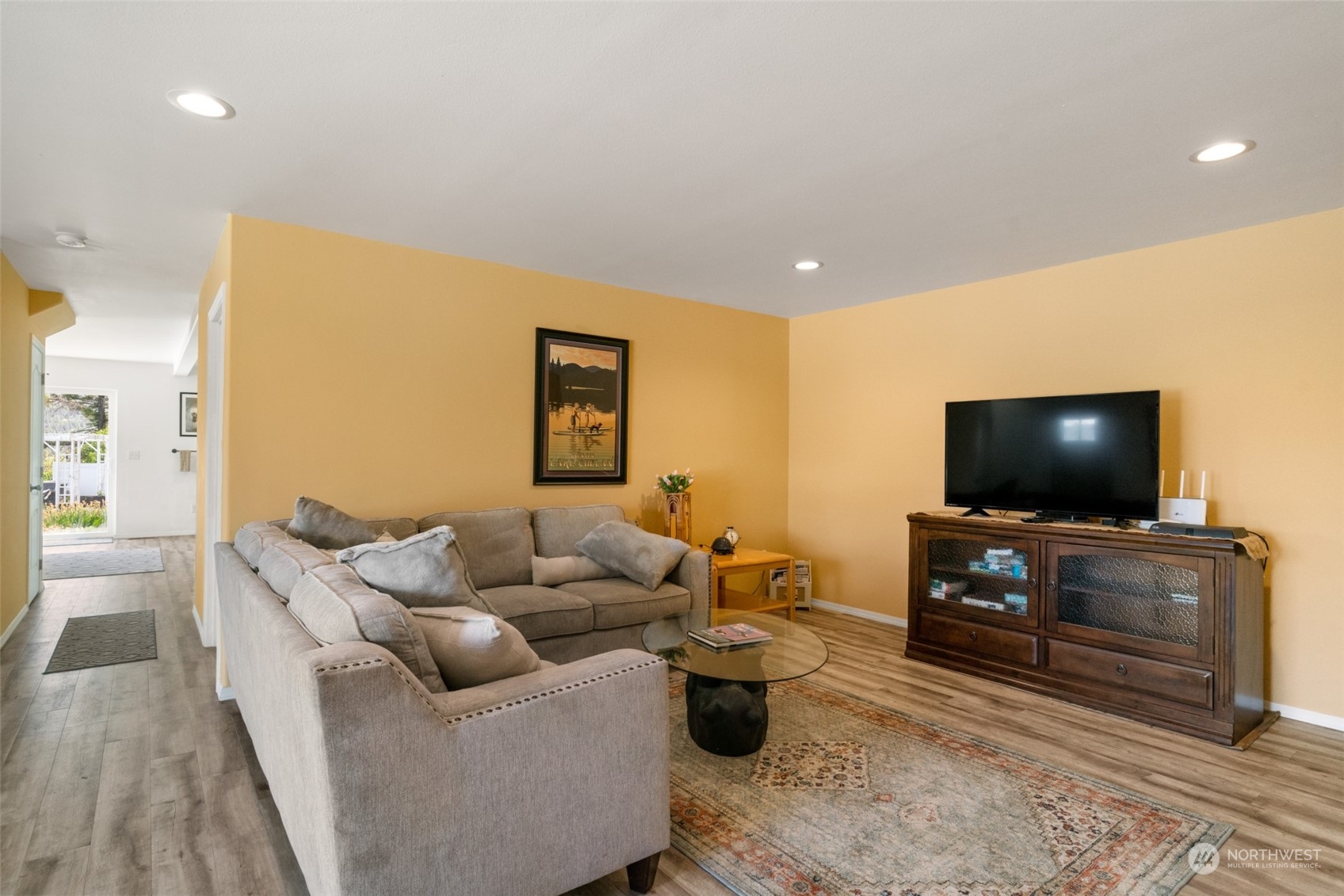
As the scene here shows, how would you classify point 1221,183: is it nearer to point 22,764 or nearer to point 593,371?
point 593,371

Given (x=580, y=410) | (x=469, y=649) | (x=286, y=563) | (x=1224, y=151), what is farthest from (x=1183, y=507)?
(x=286, y=563)

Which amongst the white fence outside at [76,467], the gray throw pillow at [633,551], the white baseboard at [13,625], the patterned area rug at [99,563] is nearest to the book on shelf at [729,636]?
the gray throw pillow at [633,551]

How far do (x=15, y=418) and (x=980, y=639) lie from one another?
6.21 m

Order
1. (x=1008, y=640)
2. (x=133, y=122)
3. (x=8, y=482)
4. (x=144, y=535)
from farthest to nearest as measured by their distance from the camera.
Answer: (x=144, y=535) < (x=8, y=482) < (x=1008, y=640) < (x=133, y=122)

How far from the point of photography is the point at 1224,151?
8.21 feet

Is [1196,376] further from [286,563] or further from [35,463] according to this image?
[35,463]

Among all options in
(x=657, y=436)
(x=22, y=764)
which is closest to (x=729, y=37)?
(x=657, y=436)

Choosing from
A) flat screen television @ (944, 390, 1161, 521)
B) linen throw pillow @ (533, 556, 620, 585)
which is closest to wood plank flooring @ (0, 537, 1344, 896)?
flat screen television @ (944, 390, 1161, 521)

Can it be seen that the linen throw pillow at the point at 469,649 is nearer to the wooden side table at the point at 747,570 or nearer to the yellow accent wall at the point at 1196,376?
the wooden side table at the point at 747,570

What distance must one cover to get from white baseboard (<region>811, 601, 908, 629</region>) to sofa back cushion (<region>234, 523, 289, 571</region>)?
12.8 ft

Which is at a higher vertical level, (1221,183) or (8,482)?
(1221,183)

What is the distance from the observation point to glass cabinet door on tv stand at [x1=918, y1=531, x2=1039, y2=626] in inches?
143

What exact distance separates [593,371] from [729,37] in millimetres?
2848

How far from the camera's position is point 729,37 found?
73.3 inches
